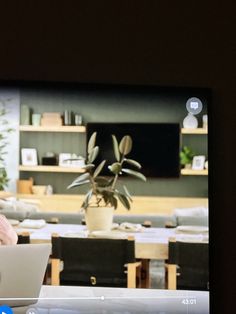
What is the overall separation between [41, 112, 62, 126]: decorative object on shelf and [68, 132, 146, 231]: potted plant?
0.39ft

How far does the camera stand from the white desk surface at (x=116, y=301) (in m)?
1.42

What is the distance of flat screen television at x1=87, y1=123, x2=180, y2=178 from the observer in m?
1.48

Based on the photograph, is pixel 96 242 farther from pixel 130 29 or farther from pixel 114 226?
pixel 130 29

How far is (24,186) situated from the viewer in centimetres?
150

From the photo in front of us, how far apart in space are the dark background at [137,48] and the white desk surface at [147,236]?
0.51ft

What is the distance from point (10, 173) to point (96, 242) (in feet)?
1.14

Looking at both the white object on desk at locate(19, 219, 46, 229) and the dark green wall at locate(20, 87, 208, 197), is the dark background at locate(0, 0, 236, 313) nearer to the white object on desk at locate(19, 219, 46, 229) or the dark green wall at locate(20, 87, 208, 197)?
the dark green wall at locate(20, 87, 208, 197)

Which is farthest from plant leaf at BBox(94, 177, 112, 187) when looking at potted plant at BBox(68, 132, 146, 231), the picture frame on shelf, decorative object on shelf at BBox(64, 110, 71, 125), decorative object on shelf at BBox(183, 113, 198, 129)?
decorative object on shelf at BBox(183, 113, 198, 129)

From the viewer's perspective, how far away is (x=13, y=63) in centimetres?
157

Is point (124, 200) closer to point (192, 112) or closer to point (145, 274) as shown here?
point (145, 274)

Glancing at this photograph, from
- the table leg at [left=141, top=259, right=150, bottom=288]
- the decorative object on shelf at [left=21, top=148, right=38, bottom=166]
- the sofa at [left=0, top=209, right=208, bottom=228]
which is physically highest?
the decorative object on shelf at [left=21, top=148, right=38, bottom=166]

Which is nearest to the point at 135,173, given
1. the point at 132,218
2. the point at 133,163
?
the point at 133,163

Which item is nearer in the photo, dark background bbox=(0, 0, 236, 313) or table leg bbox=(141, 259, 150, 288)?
table leg bbox=(141, 259, 150, 288)

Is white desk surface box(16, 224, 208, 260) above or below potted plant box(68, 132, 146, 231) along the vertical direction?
below
